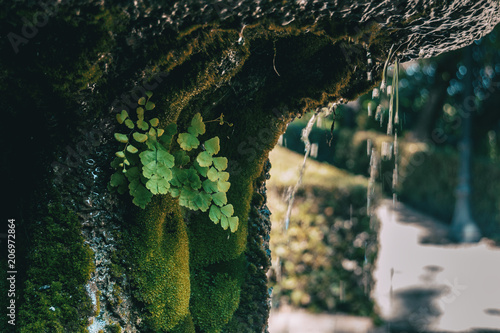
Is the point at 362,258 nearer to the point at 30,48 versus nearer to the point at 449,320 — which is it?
the point at 449,320

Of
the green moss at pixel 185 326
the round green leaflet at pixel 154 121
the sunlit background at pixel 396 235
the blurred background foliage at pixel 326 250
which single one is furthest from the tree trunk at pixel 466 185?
the round green leaflet at pixel 154 121

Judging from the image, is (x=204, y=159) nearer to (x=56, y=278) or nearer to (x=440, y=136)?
(x=56, y=278)

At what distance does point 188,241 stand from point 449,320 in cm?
551

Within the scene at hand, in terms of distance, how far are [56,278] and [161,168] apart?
2.16 ft

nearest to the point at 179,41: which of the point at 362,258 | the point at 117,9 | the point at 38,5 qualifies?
the point at 117,9

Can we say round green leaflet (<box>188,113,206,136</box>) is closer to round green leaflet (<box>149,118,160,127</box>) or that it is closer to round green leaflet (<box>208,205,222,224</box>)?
round green leaflet (<box>149,118,160,127</box>)

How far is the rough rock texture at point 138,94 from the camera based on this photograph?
161cm

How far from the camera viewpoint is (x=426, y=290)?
25.1 ft

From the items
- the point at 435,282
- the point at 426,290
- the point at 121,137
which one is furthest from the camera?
the point at 435,282

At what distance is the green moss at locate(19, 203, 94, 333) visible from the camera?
6.09 feet

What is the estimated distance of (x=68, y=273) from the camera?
1.90 metres

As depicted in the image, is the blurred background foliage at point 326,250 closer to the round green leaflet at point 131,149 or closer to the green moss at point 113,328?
the green moss at point 113,328

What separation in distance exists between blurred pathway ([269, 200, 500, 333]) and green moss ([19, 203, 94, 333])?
4.43 m

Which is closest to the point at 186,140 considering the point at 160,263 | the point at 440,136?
the point at 160,263
